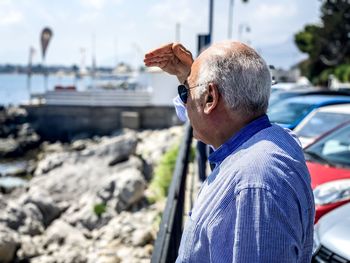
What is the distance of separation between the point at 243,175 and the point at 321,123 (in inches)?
213

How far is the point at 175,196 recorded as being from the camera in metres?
3.77

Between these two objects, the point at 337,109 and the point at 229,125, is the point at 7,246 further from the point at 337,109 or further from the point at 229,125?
the point at 229,125

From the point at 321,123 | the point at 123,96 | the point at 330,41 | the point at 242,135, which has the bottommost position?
the point at 123,96

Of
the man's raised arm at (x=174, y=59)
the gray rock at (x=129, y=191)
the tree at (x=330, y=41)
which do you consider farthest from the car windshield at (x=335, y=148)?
the tree at (x=330, y=41)

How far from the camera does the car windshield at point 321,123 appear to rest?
6.54 m

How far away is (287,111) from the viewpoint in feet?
24.7

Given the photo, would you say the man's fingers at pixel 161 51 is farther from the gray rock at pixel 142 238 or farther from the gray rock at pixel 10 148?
the gray rock at pixel 10 148

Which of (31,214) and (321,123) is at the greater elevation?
(321,123)

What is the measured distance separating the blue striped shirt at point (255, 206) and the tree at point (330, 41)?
156 ft

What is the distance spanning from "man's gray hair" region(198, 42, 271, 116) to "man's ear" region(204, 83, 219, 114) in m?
0.02

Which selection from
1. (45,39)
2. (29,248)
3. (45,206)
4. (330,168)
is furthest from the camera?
(45,39)

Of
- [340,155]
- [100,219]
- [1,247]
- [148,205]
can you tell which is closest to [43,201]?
[100,219]

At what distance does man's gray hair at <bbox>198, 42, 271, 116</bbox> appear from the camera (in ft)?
5.74

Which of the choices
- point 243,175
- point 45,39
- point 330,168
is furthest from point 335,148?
point 45,39
